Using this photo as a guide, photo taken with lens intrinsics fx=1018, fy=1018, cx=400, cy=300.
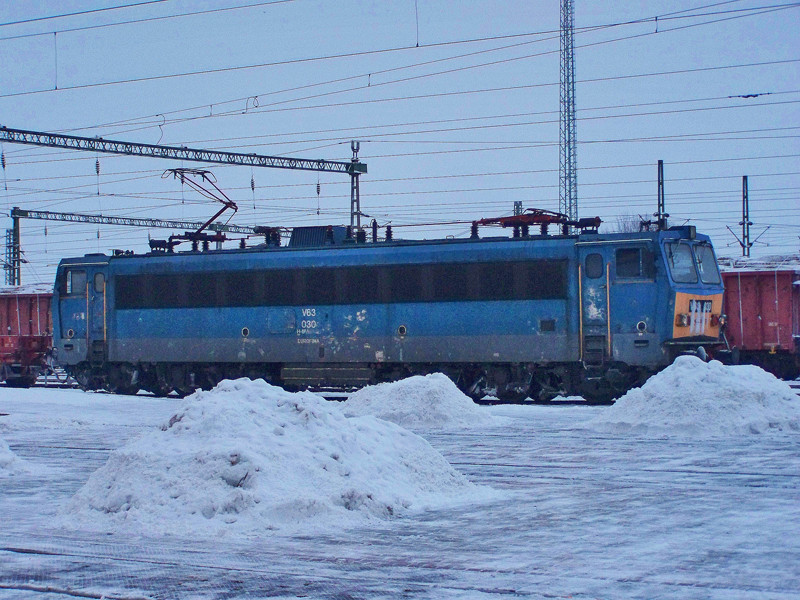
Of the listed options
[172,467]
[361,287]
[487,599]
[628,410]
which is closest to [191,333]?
[361,287]

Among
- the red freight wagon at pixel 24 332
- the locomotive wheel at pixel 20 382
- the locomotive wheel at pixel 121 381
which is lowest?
the locomotive wheel at pixel 20 382

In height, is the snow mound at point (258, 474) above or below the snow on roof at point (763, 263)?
below

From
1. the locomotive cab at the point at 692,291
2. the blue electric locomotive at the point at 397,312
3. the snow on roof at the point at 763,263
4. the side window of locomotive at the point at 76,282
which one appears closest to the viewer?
the locomotive cab at the point at 692,291

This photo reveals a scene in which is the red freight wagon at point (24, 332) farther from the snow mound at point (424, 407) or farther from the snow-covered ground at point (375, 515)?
the snow-covered ground at point (375, 515)

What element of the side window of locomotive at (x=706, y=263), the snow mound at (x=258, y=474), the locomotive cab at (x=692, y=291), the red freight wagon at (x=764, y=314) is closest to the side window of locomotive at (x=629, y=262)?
the locomotive cab at (x=692, y=291)

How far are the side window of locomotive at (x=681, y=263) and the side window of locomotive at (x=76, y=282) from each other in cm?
1580

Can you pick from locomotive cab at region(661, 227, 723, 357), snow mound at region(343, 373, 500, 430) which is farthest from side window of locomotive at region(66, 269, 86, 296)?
locomotive cab at region(661, 227, 723, 357)

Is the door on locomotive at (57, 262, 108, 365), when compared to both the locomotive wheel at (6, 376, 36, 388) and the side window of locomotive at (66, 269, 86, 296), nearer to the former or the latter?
the side window of locomotive at (66, 269, 86, 296)

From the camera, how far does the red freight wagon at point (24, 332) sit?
3403 centimetres

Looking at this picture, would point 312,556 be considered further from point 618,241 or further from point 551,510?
point 618,241

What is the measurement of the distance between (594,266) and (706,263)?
262 cm

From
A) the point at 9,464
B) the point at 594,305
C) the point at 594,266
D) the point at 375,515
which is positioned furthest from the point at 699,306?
the point at 9,464

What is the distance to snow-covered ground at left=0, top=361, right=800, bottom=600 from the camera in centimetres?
670

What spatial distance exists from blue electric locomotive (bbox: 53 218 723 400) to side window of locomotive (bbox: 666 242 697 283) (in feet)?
0.13
